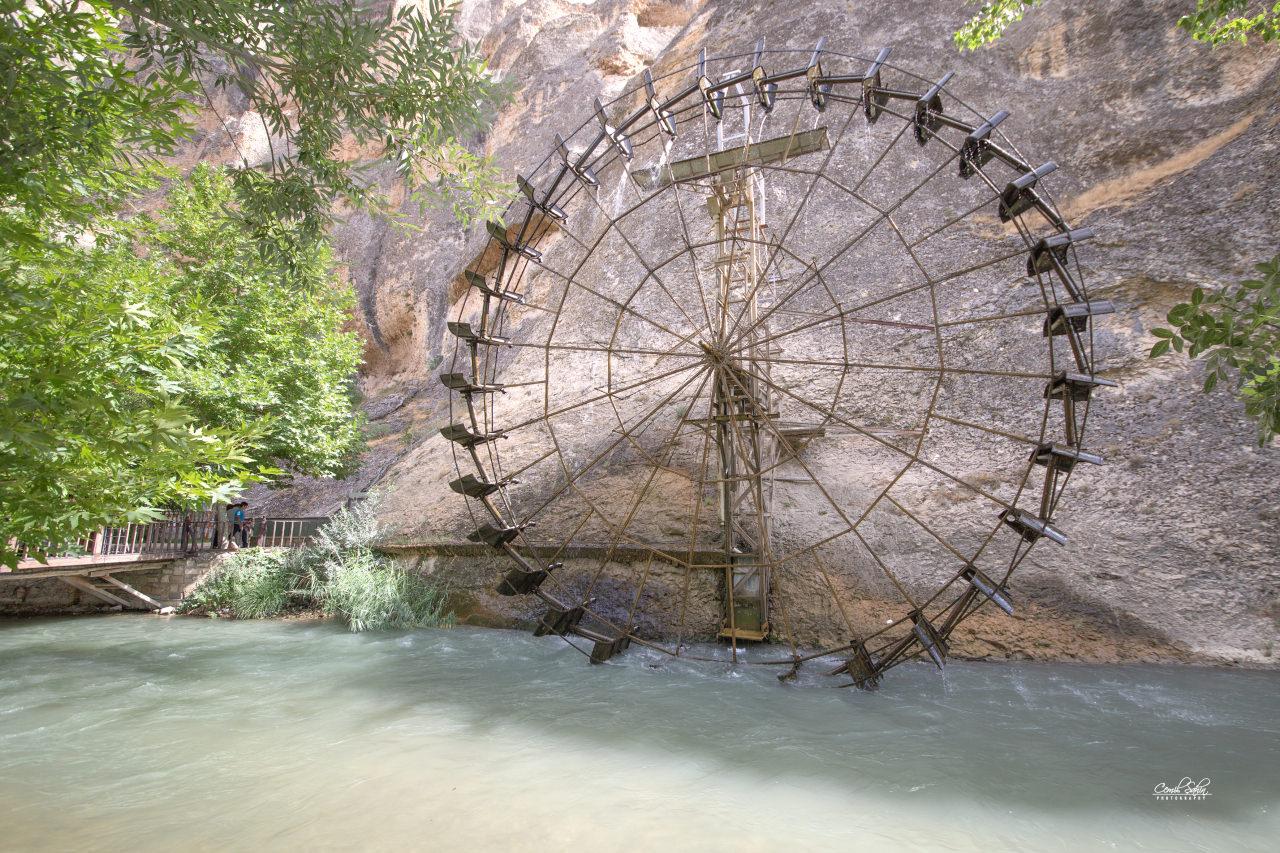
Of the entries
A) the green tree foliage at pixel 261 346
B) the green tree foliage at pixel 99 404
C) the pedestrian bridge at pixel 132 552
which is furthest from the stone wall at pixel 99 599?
the green tree foliage at pixel 99 404

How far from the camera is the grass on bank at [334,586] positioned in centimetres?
912

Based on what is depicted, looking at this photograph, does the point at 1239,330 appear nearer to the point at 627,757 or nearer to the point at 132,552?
the point at 627,757

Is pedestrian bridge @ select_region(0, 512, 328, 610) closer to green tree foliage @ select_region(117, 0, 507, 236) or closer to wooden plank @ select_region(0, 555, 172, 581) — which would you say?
wooden plank @ select_region(0, 555, 172, 581)

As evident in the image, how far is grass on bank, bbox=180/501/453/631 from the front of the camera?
9125mm

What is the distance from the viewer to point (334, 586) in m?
9.72

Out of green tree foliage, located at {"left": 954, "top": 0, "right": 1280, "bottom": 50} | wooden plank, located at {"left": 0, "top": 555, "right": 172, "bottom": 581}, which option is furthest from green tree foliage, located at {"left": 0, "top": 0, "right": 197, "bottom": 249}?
wooden plank, located at {"left": 0, "top": 555, "right": 172, "bottom": 581}

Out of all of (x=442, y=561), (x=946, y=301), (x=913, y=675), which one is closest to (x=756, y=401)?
(x=913, y=675)

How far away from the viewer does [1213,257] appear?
7582 millimetres

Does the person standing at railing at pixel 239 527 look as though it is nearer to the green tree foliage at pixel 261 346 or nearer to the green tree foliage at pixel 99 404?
the green tree foliage at pixel 261 346

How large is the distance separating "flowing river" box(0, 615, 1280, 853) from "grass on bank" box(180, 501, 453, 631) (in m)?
1.82

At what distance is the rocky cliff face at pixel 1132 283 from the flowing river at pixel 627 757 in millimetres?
763

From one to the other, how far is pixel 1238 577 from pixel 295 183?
9.19 metres

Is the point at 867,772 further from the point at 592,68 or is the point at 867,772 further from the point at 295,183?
the point at 592,68

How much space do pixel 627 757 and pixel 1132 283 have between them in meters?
8.43
